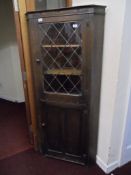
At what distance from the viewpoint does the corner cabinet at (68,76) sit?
1462 mm

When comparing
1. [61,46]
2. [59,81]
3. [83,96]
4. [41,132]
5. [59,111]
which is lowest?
[41,132]

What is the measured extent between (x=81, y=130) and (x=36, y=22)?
1157 millimetres

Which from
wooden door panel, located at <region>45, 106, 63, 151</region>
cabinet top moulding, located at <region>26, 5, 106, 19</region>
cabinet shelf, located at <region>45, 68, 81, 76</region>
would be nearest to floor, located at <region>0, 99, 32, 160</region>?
wooden door panel, located at <region>45, 106, 63, 151</region>

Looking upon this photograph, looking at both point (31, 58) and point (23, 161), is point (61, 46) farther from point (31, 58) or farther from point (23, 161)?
point (23, 161)

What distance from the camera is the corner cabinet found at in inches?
57.6

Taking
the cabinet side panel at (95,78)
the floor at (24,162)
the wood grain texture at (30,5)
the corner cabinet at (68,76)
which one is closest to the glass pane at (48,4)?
the wood grain texture at (30,5)

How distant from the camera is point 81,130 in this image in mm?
1781

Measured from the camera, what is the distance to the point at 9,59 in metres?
3.41

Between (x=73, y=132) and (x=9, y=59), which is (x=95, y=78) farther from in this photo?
(x=9, y=59)

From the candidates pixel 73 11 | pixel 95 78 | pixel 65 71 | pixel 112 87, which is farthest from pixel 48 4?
pixel 112 87

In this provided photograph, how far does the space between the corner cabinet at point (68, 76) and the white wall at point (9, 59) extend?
1.75 meters

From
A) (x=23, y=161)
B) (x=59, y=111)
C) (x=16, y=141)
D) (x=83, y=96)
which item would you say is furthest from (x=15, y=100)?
(x=83, y=96)

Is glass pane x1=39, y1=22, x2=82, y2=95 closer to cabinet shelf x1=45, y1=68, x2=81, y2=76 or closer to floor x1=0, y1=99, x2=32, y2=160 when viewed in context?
cabinet shelf x1=45, y1=68, x2=81, y2=76

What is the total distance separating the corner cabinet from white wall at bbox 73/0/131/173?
64 millimetres
